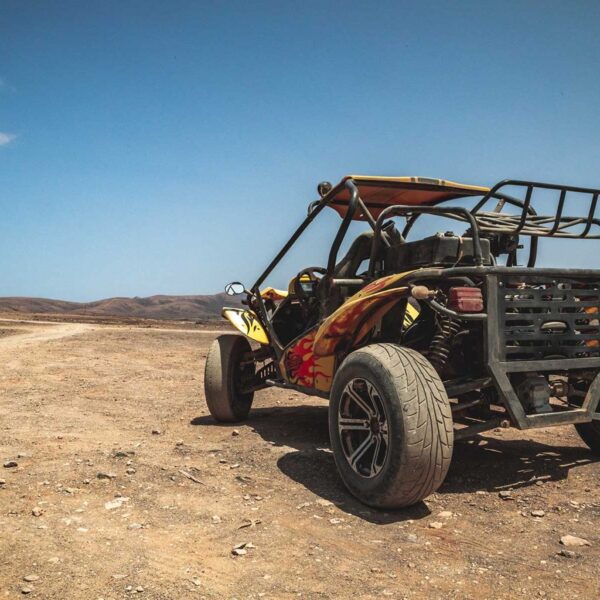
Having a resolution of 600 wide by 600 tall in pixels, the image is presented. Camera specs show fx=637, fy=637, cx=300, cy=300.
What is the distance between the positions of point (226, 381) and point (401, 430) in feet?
10.2

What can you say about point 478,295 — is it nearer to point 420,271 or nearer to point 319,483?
point 420,271

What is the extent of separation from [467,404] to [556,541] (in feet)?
3.41

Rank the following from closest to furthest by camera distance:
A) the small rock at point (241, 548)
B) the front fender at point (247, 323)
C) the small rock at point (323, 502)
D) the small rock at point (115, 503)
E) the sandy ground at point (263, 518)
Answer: the sandy ground at point (263, 518) < the small rock at point (241, 548) < the small rock at point (115, 503) < the small rock at point (323, 502) < the front fender at point (247, 323)

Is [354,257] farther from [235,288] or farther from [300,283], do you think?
[235,288]

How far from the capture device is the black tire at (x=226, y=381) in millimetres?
6211

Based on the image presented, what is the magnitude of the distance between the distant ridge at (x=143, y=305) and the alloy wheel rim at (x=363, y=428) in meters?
40.4

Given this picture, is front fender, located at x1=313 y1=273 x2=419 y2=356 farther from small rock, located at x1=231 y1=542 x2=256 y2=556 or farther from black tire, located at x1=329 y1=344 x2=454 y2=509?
small rock, located at x1=231 y1=542 x2=256 y2=556

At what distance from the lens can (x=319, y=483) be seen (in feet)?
13.6

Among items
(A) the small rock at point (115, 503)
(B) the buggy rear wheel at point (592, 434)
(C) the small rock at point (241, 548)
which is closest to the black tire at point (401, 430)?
(C) the small rock at point (241, 548)

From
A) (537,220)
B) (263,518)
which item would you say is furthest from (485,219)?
(263,518)

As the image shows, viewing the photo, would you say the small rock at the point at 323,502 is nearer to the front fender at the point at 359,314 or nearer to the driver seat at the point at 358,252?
the front fender at the point at 359,314

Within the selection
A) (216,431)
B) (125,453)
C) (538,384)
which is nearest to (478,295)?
(538,384)

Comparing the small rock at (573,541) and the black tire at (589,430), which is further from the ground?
the black tire at (589,430)

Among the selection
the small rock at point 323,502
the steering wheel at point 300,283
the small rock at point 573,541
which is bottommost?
the small rock at point 323,502
